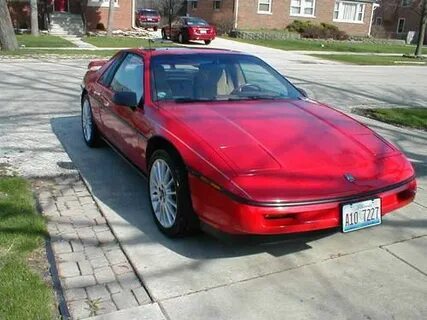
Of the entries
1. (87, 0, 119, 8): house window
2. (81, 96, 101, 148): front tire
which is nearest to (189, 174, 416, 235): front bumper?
(81, 96, 101, 148): front tire

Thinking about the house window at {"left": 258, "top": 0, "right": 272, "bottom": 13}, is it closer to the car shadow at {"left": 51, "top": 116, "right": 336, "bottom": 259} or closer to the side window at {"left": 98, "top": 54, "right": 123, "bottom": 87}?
the car shadow at {"left": 51, "top": 116, "right": 336, "bottom": 259}

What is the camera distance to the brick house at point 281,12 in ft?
122

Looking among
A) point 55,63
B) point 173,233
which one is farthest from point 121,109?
point 55,63

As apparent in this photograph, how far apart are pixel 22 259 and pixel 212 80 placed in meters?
2.26

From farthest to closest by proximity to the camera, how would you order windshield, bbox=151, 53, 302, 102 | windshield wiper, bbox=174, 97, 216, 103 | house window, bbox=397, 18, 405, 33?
house window, bbox=397, 18, 405, 33
windshield, bbox=151, 53, 302, 102
windshield wiper, bbox=174, 97, 216, 103

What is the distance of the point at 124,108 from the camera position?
464cm

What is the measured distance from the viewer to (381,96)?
1183 centimetres

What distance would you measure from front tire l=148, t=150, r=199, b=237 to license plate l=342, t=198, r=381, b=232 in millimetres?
1065

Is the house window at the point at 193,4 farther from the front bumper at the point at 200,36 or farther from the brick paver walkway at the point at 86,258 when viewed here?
the brick paver walkway at the point at 86,258

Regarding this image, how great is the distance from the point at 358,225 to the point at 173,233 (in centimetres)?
134

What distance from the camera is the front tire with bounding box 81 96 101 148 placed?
599 cm

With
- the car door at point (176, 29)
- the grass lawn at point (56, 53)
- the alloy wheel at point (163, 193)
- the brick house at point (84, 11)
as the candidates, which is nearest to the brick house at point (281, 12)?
the brick house at point (84, 11)

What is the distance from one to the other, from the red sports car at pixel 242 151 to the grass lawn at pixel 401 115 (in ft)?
13.6

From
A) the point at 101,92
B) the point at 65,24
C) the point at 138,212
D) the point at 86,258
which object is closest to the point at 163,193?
the point at 138,212
